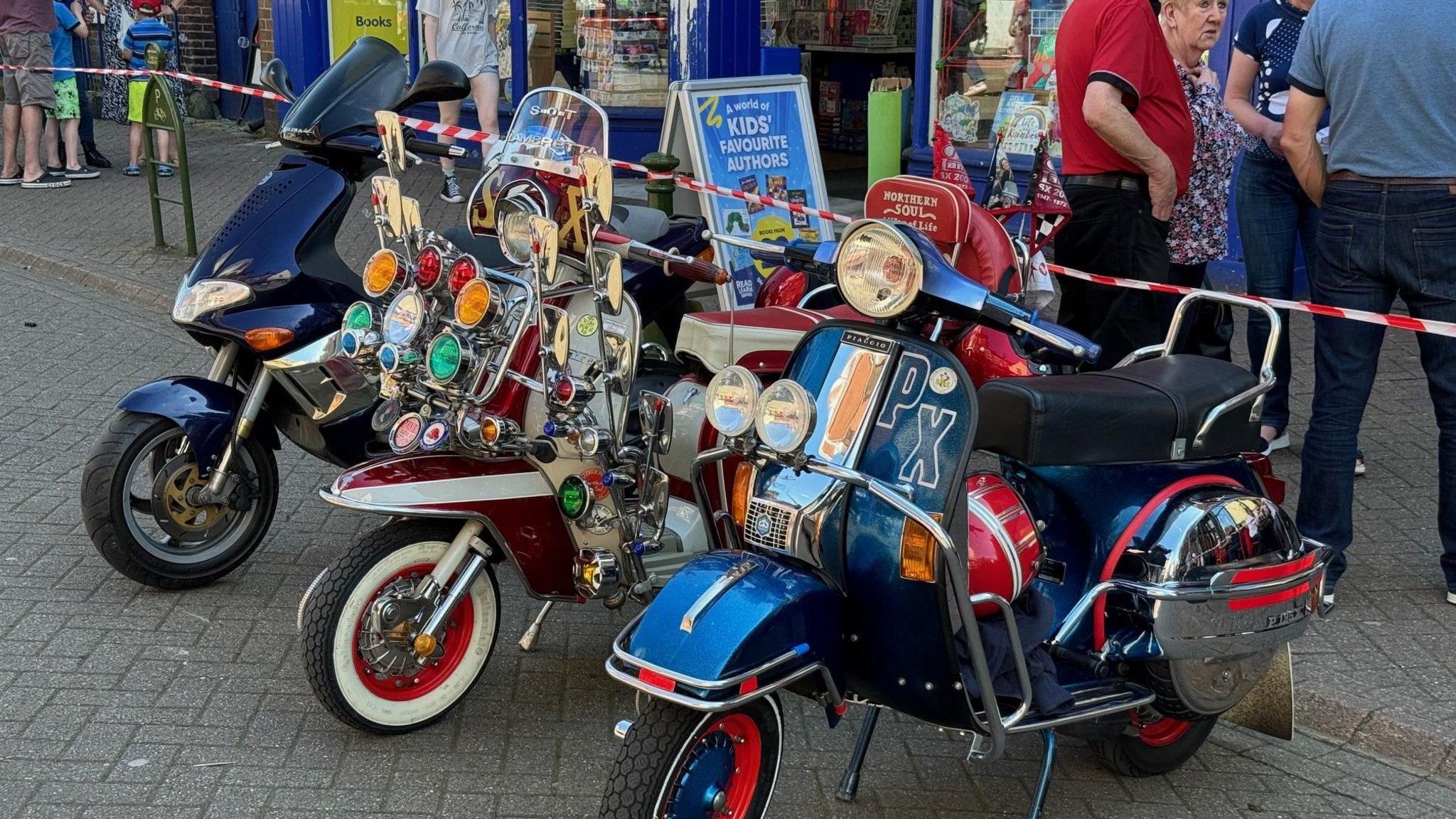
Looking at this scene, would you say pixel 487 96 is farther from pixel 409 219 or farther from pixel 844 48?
pixel 409 219

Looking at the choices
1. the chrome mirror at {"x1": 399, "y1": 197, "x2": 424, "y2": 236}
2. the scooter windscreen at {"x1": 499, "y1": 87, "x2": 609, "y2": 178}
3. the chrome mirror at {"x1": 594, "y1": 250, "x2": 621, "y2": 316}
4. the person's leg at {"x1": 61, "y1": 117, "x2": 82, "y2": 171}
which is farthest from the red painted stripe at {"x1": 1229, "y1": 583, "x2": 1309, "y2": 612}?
the person's leg at {"x1": 61, "y1": 117, "x2": 82, "y2": 171}

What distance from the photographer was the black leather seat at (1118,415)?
316cm

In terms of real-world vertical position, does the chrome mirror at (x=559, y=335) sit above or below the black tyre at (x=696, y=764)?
above

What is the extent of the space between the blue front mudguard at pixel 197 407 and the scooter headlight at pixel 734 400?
2044 mm

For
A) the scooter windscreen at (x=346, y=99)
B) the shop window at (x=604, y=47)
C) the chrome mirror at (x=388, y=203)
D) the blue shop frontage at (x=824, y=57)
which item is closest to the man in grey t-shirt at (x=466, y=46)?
the blue shop frontage at (x=824, y=57)

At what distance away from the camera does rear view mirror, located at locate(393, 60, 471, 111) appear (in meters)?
4.60

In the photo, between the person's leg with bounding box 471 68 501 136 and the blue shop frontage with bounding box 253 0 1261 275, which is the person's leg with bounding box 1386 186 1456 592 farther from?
the person's leg with bounding box 471 68 501 136

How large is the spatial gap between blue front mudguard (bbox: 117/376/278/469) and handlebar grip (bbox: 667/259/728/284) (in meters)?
1.47

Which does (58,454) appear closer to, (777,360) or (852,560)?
(777,360)

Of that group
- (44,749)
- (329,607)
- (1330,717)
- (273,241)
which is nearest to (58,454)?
(273,241)

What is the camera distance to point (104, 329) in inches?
313


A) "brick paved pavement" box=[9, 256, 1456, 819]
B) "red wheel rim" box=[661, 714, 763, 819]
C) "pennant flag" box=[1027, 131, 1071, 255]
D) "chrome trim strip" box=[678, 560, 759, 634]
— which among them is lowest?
"brick paved pavement" box=[9, 256, 1456, 819]

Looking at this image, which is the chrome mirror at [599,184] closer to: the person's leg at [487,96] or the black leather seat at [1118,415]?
the black leather seat at [1118,415]

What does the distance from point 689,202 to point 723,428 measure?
5.05 metres
